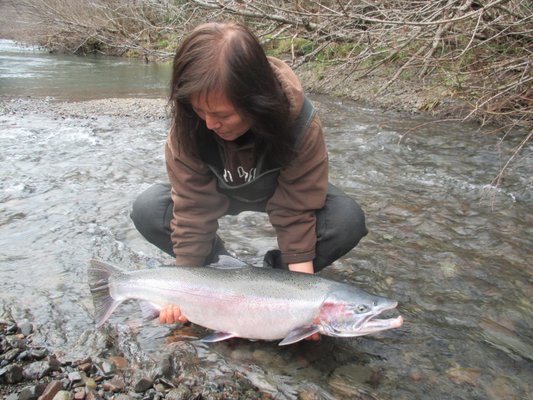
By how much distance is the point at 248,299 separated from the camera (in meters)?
2.00

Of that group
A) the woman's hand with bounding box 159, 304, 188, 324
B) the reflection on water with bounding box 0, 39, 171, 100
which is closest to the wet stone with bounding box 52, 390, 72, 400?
the woman's hand with bounding box 159, 304, 188, 324

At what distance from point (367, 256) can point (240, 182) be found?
1.05 metres

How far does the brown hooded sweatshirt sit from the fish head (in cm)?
46

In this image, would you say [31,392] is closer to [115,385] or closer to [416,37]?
[115,385]

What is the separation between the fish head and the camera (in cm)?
182

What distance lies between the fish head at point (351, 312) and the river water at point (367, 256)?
0.24 meters

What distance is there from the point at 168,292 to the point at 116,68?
52.9 ft

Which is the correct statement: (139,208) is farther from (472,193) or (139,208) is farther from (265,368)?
(472,193)

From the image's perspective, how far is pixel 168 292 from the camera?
2121mm

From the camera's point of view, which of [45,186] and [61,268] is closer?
[61,268]

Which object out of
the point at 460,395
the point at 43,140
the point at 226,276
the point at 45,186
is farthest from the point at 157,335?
the point at 43,140

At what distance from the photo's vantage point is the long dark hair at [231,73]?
1.69 meters

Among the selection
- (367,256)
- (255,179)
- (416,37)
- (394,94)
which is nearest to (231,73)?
(255,179)

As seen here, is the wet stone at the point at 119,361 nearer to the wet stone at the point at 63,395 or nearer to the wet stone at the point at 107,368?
the wet stone at the point at 107,368
